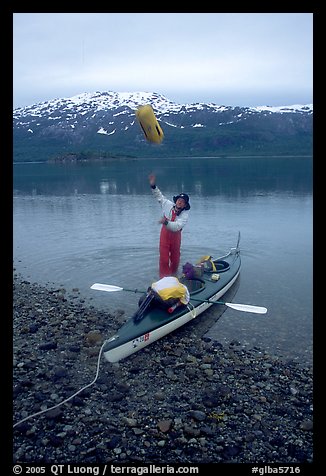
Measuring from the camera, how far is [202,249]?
15.0 m

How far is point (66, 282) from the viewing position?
12.3 m

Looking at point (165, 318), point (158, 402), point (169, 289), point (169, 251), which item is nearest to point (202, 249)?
point (169, 251)

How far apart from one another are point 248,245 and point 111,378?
34.0 ft

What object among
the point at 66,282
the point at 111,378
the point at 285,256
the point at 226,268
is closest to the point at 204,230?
the point at 285,256

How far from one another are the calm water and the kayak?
515mm

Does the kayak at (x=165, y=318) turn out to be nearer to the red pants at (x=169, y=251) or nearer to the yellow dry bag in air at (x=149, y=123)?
the red pants at (x=169, y=251)

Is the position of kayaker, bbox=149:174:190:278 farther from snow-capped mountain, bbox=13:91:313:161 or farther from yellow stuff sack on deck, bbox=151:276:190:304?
snow-capped mountain, bbox=13:91:313:161

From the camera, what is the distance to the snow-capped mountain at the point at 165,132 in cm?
11575

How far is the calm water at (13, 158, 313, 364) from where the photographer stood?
9.56 metres

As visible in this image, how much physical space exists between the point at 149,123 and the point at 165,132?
141m

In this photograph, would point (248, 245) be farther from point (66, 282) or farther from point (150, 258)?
point (66, 282)

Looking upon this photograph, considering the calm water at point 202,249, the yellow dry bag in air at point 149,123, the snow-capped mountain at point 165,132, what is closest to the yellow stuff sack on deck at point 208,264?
the calm water at point 202,249
